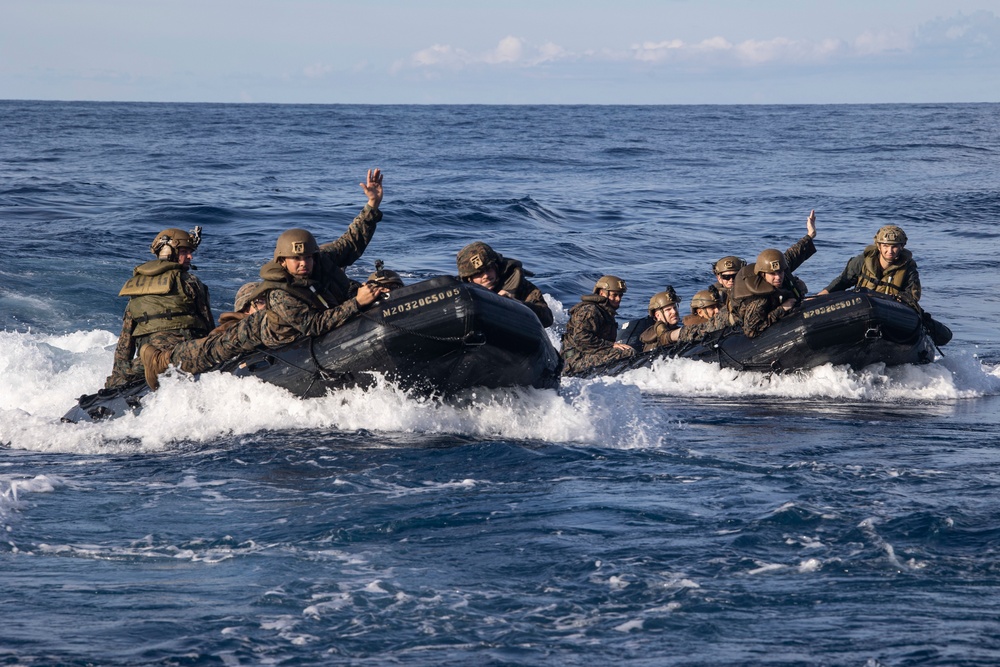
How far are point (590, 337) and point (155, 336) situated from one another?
4949mm

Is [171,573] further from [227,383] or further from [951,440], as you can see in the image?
[951,440]

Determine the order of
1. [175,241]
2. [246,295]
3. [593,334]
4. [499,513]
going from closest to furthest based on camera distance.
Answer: [499,513] → [175,241] → [246,295] → [593,334]

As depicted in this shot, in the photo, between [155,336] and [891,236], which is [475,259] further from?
[891,236]

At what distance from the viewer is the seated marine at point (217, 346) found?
980cm

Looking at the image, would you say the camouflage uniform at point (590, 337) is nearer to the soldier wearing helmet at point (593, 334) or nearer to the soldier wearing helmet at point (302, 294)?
the soldier wearing helmet at point (593, 334)

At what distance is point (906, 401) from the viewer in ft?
40.7

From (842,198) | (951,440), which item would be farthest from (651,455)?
(842,198)

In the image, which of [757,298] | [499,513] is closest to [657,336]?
[757,298]

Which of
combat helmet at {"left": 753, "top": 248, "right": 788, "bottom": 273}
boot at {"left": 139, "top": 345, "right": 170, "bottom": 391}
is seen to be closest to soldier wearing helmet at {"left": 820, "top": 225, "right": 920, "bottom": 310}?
combat helmet at {"left": 753, "top": 248, "right": 788, "bottom": 273}

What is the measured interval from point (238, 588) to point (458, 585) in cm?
107

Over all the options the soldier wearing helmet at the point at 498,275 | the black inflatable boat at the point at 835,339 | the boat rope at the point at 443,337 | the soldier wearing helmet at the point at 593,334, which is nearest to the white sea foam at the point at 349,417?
the boat rope at the point at 443,337

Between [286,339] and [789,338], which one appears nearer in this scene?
[286,339]

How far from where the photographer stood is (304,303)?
9.52 meters

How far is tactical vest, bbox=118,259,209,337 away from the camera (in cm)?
1035
